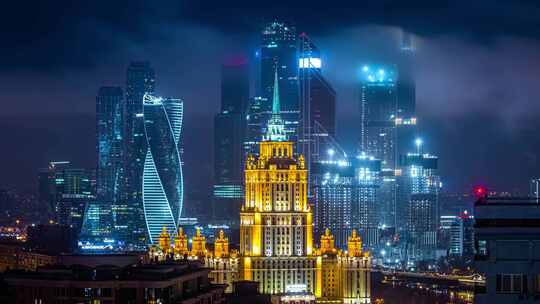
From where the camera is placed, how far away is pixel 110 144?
160750mm

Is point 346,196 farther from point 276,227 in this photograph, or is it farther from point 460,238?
point 276,227

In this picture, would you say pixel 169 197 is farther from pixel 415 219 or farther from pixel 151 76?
pixel 415 219

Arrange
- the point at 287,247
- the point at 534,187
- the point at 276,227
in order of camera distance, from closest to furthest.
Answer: the point at 534,187
the point at 276,227
the point at 287,247

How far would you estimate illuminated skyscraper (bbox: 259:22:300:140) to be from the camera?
118188mm

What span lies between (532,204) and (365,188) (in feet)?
414

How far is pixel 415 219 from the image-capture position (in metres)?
158

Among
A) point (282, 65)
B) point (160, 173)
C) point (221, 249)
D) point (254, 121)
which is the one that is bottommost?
point (221, 249)

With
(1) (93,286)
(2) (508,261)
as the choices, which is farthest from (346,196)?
(2) (508,261)

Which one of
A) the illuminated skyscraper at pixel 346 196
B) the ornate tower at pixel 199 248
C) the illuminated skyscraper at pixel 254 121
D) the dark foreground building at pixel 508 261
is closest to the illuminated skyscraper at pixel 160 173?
the illuminated skyscraper at pixel 346 196

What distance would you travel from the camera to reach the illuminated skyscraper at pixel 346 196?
134500mm

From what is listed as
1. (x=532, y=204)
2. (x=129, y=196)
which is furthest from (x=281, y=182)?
(x=129, y=196)

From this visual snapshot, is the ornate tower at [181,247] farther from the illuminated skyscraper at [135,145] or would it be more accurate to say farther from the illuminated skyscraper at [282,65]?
the illuminated skyscraper at [135,145]

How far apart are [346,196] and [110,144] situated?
30412 mm

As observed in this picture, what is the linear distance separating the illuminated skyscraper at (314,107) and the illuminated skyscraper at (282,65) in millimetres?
980
